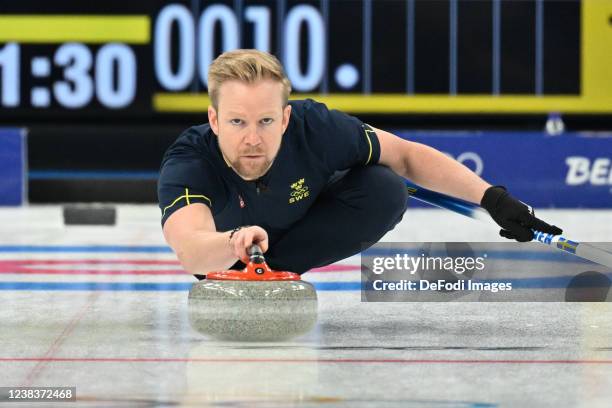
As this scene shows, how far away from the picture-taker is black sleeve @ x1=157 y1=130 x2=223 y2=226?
3268 mm

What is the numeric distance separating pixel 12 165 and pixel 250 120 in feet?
25.8

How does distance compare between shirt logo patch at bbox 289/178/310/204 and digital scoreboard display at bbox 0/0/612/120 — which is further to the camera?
digital scoreboard display at bbox 0/0/612/120

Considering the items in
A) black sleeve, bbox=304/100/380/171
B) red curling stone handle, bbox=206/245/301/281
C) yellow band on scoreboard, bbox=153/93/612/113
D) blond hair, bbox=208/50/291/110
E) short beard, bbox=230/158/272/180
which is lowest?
red curling stone handle, bbox=206/245/301/281

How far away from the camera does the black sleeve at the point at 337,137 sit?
3.55 metres

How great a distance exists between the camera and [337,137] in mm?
3564

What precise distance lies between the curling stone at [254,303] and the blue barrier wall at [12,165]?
7.90m

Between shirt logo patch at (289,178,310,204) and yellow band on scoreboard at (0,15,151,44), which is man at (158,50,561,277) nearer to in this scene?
shirt logo patch at (289,178,310,204)

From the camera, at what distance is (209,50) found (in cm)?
1077

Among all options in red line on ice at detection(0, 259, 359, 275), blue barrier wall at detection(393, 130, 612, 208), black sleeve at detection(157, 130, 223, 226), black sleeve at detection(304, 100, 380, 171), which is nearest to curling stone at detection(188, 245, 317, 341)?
black sleeve at detection(157, 130, 223, 226)

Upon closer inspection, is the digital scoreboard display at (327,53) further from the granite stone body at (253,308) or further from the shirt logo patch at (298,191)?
the granite stone body at (253,308)

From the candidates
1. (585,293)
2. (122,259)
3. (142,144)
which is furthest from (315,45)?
(585,293)

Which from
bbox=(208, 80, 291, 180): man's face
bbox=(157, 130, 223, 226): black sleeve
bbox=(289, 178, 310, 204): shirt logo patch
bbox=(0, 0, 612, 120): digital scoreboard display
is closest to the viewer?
bbox=(208, 80, 291, 180): man's face
